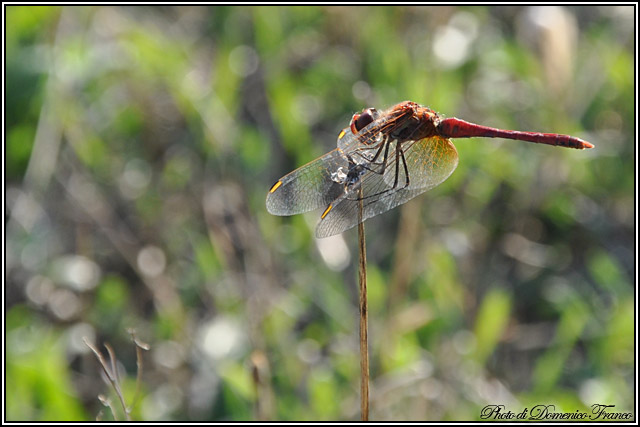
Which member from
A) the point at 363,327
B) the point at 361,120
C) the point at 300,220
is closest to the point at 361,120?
the point at 361,120

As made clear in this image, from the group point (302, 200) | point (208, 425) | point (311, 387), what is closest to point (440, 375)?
point (311, 387)

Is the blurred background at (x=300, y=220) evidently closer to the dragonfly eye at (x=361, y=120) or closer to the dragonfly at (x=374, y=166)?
the dragonfly at (x=374, y=166)

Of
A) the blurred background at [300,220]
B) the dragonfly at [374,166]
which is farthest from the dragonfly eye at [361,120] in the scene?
the blurred background at [300,220]

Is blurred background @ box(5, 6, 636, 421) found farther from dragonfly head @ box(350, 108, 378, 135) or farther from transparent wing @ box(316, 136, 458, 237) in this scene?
dragonfly head @ box(350, 108, 378, 135)

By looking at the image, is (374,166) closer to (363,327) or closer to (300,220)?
(363,327)

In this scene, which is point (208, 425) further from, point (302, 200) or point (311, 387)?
point (302, 200)

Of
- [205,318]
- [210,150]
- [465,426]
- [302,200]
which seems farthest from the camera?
[210,150]

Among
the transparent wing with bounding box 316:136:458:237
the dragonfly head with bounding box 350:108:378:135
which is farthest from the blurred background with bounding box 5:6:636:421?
the dragonfly head with bounding box 350:108:378:135
